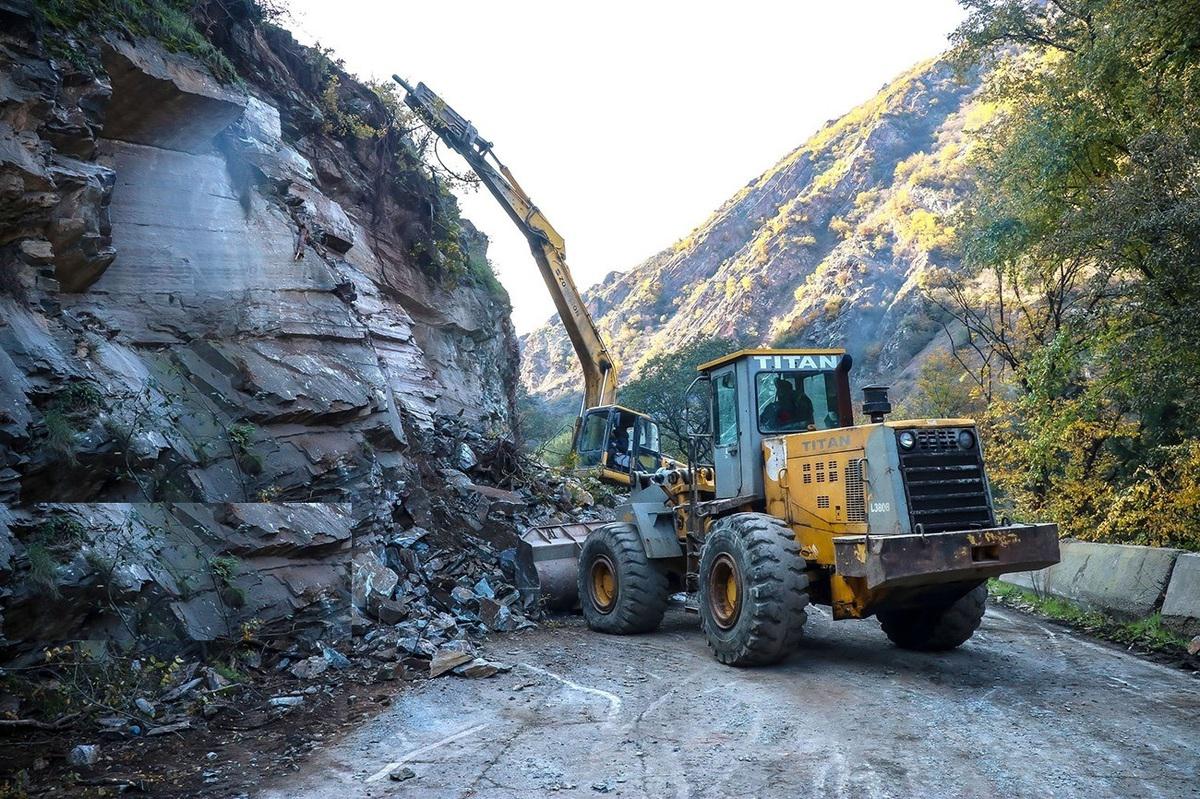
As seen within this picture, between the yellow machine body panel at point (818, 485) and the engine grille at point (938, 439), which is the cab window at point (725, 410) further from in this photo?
the engine grille at point (938, 439)

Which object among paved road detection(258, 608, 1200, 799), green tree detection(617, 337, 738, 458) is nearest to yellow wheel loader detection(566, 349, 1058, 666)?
paved road detection(258, 608, 1200, 799)

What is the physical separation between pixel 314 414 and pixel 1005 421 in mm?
10971

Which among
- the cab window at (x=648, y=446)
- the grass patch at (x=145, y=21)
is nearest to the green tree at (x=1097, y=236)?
the cab window at (x=648, y=446)

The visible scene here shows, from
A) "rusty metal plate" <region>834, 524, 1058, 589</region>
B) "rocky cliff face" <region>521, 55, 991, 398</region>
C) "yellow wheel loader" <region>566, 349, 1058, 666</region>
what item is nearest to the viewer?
"rusty metal plate" <region>834, 524, 1058, 589</region>

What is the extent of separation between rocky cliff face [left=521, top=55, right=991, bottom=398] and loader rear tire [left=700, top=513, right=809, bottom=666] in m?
35.6

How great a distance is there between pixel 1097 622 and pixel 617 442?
11264 millimetres

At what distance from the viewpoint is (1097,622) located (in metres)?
9.87

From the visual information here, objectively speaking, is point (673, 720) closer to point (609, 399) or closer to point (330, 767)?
point (330, 767)

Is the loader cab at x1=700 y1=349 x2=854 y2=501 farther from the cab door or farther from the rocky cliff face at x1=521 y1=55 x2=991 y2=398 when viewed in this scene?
the rocky cliff face at x1=521 y1=55 x2=991 y2=398

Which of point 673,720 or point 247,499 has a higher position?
point 247,499

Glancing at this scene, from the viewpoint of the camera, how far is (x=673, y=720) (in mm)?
6324

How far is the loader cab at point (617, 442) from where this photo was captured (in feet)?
63.9

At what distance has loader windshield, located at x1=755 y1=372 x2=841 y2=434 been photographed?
914 cm

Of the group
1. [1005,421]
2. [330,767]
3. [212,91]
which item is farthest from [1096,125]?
[330,767]
